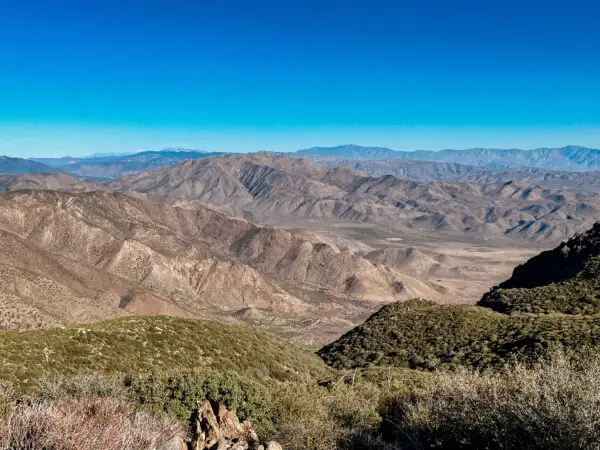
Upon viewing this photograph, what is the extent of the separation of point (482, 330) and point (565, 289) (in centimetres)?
1722

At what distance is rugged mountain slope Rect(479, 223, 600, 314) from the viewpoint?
4762 cm

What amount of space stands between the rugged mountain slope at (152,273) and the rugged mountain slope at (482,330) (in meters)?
47.1

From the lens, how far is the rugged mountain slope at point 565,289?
4762 cm

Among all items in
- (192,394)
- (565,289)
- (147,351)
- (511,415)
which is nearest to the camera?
(511,415)

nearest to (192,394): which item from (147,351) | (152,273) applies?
(147,351)

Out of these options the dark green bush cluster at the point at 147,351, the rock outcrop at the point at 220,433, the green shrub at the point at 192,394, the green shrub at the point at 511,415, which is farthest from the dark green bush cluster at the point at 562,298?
the rock outcrop at the point at 220,433

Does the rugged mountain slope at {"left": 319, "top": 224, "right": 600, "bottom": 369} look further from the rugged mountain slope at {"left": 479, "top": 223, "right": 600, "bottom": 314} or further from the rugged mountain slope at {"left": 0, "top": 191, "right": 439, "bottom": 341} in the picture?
the rugged mountain slope at {"left": 0, "top": 191, "right": 439, "bottom": 341}

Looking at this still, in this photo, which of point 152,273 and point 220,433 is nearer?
point 220,433

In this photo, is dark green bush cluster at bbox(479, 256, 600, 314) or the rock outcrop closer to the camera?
the rock outcrop

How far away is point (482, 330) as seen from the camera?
41688 millimetres

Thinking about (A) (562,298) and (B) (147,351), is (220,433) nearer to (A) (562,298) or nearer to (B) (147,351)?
(B) (147,351)

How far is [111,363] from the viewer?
89.9 ft

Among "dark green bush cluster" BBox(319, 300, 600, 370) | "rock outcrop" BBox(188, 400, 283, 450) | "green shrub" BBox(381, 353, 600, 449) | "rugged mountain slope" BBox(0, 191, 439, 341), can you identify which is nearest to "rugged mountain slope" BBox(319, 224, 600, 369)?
"dark green bush cluster" BBox(319, 300, 600, 370)

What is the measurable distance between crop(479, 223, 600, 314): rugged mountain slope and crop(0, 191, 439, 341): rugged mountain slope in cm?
5238
